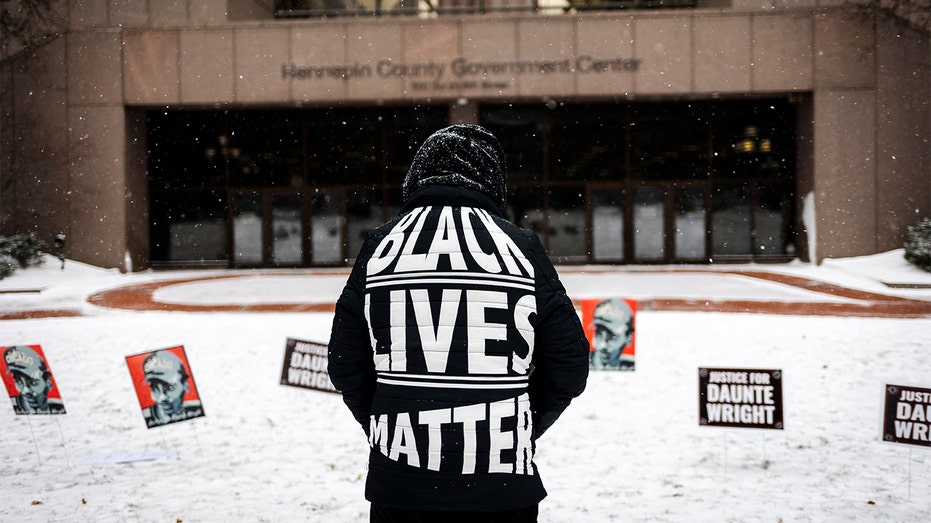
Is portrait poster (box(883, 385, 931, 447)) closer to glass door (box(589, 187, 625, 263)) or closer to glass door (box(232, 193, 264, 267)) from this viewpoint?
glass door (box(589, 187, 625, 263))

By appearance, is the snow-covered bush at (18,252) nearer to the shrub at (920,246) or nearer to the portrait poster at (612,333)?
the portrait poster at (612,333)

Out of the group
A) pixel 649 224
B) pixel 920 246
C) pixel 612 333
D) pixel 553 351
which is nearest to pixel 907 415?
pixel 612 333

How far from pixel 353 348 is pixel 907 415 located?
4.89 metres

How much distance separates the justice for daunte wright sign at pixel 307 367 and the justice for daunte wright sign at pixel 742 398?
3106 mm

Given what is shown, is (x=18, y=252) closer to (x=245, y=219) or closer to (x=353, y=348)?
(x=245, y=219)

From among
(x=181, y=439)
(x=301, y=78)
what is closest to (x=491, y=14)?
(x=301, y=78)

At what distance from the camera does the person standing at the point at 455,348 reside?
2.12 m

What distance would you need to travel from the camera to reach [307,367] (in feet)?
22.5

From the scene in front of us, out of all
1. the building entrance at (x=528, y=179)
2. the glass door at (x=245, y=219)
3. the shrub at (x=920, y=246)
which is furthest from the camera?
the glass door at (x=245, y=219)

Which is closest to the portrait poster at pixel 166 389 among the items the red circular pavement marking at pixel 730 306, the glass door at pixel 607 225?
the red circular pavement marking at pixel 730 306

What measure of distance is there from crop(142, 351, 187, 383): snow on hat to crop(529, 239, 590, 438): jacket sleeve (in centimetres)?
502

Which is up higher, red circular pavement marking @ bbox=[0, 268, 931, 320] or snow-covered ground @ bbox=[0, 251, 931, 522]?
red circular pavement marking @ bbox=[0, 268, 931, 320]

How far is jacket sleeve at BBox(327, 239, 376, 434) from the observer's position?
2237 mm

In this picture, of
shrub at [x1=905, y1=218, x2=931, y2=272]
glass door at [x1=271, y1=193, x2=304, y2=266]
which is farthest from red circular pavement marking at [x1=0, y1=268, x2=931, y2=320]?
glass door at [x1=271, y1=193, x2=304, y2=266]
